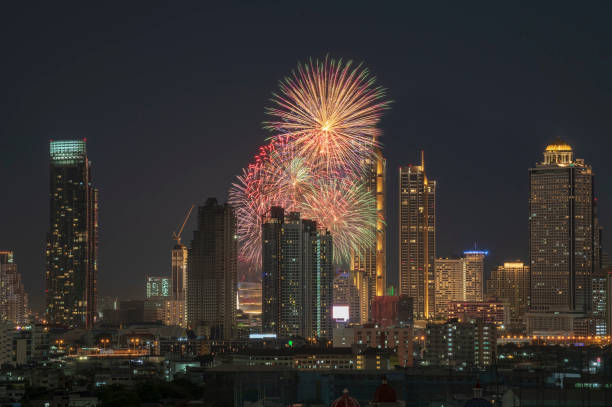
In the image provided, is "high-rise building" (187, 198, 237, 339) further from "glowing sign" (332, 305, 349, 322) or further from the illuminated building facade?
the illuminated building facade

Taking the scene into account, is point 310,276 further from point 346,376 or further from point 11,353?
point 346,376

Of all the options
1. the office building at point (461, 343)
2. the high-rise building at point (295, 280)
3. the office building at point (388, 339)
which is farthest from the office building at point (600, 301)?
the office building at point (388, 339)

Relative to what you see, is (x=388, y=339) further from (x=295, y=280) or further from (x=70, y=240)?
(x=70, y=240)

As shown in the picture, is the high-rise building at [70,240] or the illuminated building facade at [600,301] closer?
the illuminated building facade at [600,301]

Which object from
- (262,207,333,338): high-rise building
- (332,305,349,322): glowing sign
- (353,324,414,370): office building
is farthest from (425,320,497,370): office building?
(332,305,349,322): glowing sign

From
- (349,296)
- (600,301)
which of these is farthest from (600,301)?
(349,296)

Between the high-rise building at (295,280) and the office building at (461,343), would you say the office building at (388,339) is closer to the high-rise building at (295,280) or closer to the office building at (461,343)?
the office building at (461,343)
